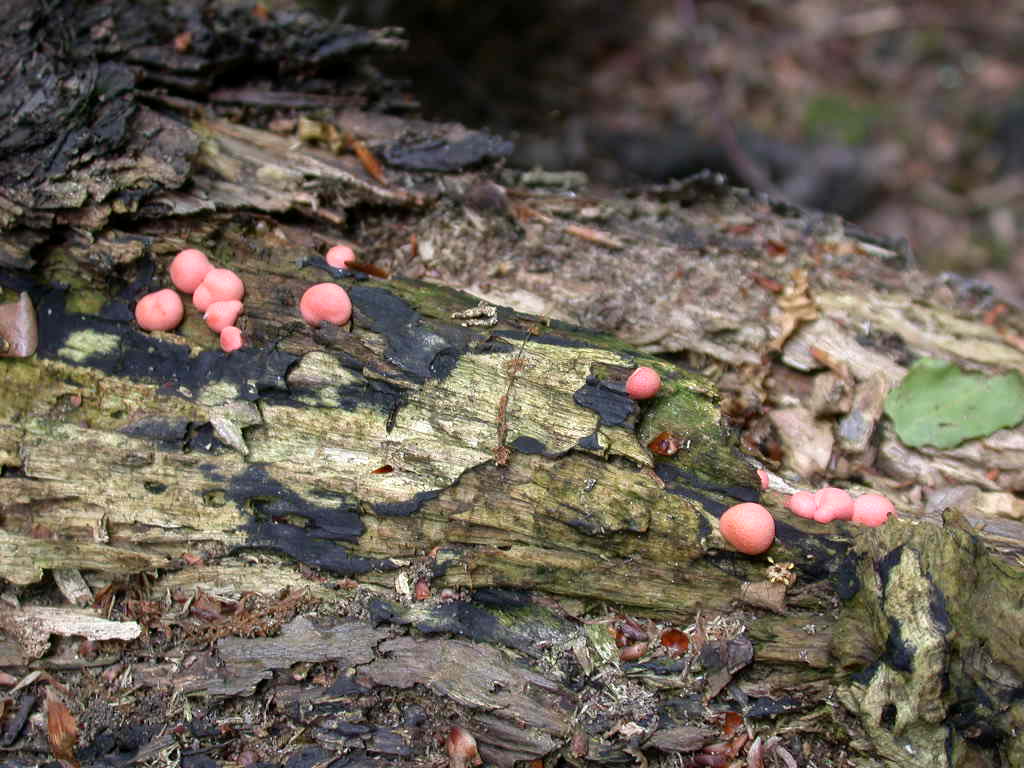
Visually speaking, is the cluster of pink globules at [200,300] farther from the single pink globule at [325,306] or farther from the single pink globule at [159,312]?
the single pink globule at [325,306]

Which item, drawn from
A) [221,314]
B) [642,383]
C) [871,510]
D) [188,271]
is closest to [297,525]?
[221,314]

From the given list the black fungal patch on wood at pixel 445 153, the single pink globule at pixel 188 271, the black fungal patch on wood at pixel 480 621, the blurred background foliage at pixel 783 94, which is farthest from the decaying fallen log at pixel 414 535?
the blurred background foliage at pixel 783 94

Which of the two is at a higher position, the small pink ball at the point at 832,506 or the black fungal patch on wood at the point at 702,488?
the black fungal patch on wood at the point at 702,488

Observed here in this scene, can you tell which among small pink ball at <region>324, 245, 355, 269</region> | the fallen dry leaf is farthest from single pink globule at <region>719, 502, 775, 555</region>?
the fallen dry leaf

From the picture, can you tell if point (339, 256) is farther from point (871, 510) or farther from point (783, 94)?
point (783, 94)

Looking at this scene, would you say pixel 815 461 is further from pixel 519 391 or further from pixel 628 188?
pixel 628 188

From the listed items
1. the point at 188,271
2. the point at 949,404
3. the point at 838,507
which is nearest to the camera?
the point at 838,507
